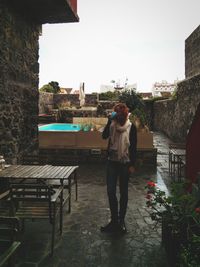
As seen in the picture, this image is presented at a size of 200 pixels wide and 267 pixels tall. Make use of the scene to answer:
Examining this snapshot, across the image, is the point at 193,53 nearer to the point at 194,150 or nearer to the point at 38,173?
the point at 194,150

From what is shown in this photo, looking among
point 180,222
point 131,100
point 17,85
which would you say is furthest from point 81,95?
point 180,222

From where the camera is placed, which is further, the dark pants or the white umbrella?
the white umbrella

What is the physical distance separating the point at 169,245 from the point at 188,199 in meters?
0.52

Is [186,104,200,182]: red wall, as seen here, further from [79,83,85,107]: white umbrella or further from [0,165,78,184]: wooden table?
[79,83,85,107]: white umbrella

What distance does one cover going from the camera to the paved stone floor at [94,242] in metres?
A: 3.08

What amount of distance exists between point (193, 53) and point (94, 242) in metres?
11.1

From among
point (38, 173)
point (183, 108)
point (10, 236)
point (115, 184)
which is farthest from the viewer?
point (183, 108)

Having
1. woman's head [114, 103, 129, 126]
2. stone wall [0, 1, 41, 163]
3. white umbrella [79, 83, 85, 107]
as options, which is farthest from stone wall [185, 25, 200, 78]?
white umbrella [79, 83, 85, 107]

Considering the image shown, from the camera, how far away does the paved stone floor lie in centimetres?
308

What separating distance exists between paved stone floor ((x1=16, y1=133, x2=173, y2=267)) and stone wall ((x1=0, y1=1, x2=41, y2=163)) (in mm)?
1962

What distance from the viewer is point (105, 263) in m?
3.06

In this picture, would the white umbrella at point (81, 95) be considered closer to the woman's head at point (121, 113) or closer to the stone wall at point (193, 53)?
the stone wall at point (193, 53)

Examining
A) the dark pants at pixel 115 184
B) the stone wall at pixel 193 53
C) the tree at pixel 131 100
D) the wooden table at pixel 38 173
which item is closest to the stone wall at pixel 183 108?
the stone wall at pixel 193 53

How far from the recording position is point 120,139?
3877 mm
